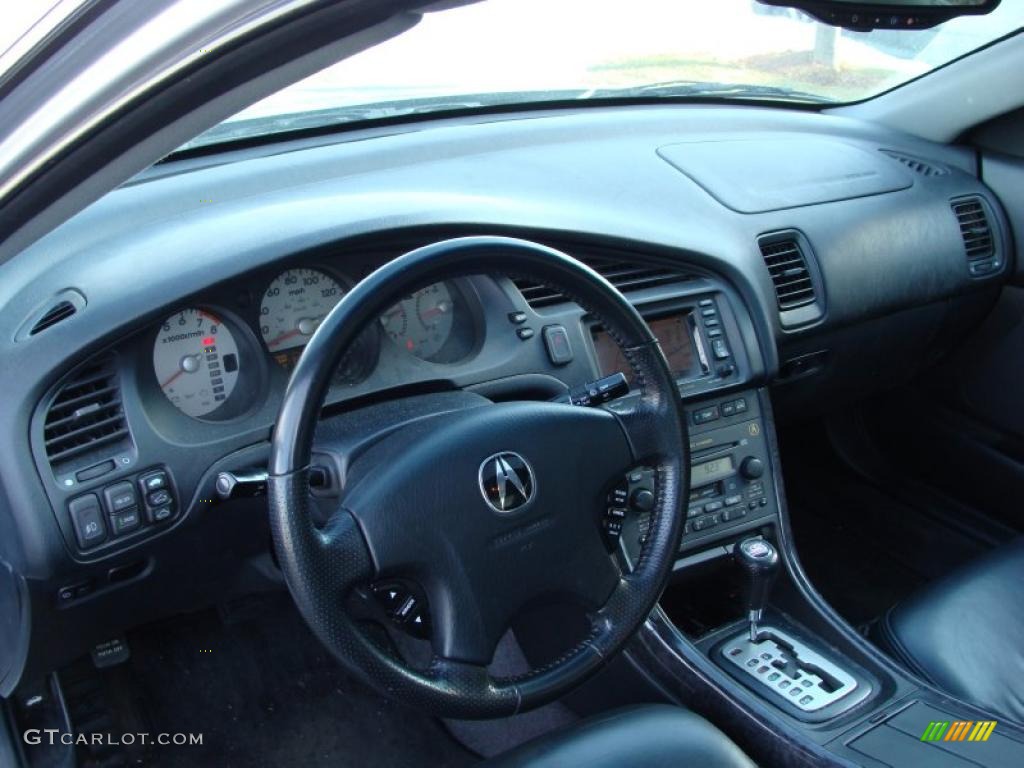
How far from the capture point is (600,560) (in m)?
1.64

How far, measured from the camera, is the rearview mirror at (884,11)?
1.33 metres

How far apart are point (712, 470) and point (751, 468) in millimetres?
95

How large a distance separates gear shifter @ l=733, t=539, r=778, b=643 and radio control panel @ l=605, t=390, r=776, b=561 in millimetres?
125

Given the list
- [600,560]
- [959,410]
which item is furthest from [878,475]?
[600,560]

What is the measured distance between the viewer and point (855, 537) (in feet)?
11.0

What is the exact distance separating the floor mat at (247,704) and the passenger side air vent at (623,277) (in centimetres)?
95

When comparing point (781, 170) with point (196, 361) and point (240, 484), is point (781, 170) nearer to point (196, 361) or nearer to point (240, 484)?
point (196, 361)

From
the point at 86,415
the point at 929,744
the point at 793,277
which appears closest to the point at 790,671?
the point at 929,744

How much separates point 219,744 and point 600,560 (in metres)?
1.37

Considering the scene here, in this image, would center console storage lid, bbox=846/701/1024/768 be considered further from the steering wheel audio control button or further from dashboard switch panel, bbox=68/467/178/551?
dashboard switch panel, bbox=68/467/178/551

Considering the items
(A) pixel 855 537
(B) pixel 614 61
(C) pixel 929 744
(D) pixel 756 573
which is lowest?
(A) pixel 855 537

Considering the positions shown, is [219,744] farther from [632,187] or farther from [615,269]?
[632,187]

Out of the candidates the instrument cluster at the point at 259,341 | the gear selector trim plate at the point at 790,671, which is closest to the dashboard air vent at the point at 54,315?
the instrument cluster at the point at 259,341

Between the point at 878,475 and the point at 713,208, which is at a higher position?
the point at 713,208
